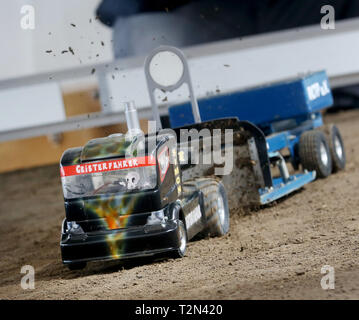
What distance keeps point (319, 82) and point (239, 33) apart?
22.0 ft

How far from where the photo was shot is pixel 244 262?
530 centimetres

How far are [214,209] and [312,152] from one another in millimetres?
2458

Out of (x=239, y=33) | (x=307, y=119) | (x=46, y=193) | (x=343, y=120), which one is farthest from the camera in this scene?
(x=239, y=33)

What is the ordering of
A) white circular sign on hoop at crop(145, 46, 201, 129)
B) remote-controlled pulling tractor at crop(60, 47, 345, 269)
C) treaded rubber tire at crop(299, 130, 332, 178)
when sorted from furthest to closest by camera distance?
treaded rubber tire at crop(299, 130, 332, 178)
white circular sign on hoop at crop(145, 46, 201, 129)
remote-controlled pulling tractor at crop(60, 47, 345, 269)

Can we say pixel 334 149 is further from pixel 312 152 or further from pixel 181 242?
pixel 181 242

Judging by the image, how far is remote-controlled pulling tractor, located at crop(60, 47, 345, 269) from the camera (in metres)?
5.54

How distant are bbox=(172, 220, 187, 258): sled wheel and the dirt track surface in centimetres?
6

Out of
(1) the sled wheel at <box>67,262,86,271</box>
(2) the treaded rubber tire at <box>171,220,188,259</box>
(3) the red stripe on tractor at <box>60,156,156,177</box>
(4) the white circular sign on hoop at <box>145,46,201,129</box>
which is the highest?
(4) the white circular sign on hoop at <box>145,46,201,129</box>

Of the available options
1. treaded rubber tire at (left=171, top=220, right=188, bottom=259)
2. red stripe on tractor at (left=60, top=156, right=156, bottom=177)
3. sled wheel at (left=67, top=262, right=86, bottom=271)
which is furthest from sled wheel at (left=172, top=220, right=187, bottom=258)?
sled wheel at (left=67, top=262, right=86, bottom=271)

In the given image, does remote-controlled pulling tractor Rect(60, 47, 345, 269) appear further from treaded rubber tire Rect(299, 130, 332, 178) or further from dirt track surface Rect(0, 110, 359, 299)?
dirt track surface Rect(0, 110, 359, 299)

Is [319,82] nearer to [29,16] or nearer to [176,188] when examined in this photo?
[176,188]

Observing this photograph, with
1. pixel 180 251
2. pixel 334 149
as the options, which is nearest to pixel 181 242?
pixel 180 251

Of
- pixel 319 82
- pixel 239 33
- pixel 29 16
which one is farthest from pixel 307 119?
pixel 29 16
